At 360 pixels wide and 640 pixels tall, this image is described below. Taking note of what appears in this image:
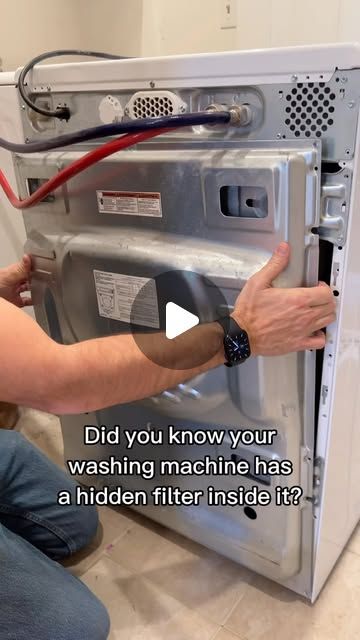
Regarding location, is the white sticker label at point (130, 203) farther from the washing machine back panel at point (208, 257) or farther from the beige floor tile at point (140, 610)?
the beige floor tile at point (140, 610)

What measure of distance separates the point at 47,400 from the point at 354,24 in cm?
116

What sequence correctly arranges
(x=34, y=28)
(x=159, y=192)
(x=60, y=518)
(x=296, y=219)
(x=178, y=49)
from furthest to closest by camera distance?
(x=178, y=49)
(x=34, y=28)
(x=60, y=518)
(x=159, y=192)
(x=296, y=219)

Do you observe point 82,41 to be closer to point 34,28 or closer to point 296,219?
point 34,28

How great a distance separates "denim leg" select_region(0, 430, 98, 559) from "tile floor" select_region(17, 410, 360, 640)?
64 mm

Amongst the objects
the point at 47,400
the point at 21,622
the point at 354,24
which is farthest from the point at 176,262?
the point at 354,24

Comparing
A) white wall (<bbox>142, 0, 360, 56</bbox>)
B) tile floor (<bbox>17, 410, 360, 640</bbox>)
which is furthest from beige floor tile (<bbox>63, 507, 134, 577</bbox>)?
white wall (<bbox>142, 0, 360, 56</bbox>)

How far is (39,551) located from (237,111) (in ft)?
2.92

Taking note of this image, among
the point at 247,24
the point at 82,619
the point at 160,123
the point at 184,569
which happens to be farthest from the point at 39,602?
the point at 247,24

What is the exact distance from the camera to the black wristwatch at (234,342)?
0.74m

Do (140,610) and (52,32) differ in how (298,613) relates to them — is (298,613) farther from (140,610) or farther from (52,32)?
(52,32)

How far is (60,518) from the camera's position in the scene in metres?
1.14

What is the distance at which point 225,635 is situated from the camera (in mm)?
967

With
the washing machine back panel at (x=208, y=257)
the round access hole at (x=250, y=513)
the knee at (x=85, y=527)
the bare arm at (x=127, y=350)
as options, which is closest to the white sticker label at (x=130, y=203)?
the washing machine back panel at (x=208, y=257)

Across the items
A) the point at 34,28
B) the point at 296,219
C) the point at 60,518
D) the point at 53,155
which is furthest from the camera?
the point at 34,28
